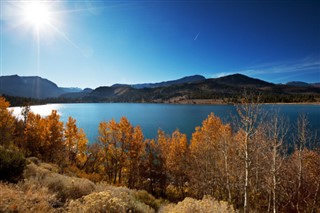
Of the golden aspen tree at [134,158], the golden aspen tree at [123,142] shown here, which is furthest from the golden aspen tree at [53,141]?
the golden aspen tree at [134,158]

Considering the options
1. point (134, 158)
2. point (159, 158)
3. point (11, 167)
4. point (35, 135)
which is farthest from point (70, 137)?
point (11, 167)

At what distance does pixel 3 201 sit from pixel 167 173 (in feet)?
90.7

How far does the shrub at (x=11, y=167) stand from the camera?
8291mm

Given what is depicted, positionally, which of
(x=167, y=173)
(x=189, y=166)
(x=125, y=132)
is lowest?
(x=167, y=173)

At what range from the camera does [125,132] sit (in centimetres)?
3155

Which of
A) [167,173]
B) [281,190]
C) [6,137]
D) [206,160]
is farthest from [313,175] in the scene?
[6,137]

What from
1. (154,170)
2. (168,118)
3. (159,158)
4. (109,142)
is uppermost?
(109,142)

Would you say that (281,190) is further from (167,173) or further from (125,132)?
(125,132)

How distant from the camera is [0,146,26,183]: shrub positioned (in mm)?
8291

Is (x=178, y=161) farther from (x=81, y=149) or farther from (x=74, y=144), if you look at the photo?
(x=74, y=144)

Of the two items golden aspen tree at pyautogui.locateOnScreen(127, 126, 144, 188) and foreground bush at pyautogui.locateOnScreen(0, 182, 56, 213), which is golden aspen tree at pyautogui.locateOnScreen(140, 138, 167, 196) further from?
foreground bush at pyautogui.locateOnScreen(0, 182, 56, 213)

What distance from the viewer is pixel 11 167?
8.57 m

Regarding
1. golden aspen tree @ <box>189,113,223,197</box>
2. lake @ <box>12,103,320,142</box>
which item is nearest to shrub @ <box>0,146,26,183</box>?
golden aspen tree @ <box>189,113,223,197</box>

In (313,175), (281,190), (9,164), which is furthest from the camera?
(313,175)
